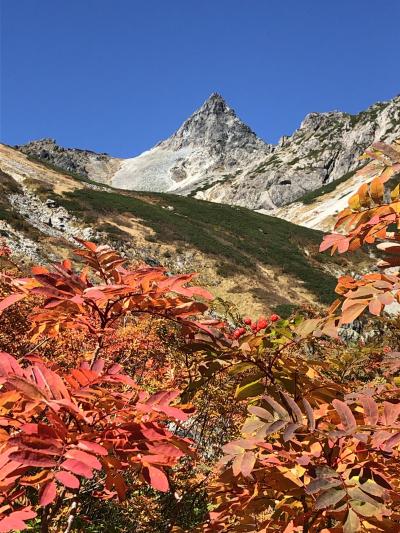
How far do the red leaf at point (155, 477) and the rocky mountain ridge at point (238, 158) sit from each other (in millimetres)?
66944

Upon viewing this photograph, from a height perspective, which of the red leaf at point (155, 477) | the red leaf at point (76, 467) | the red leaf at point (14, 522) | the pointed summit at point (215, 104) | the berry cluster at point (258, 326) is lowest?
the red leaf at point (14, 522)

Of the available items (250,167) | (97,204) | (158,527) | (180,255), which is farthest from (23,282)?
(250,167)

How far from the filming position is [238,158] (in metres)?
108

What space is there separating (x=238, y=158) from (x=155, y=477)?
11060cm

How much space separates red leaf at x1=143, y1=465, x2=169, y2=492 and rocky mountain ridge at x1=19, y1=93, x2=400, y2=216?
66.9 meters

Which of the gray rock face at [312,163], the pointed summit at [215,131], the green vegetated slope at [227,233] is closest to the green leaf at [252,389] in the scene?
the green vegetated slope at [227,233]

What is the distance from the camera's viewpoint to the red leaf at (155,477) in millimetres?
959

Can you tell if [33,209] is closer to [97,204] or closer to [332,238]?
[97,204]

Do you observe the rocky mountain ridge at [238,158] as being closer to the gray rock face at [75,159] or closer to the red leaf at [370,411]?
the gray rock face at [75,159]

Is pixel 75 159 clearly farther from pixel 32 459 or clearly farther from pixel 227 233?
pixel 32 459

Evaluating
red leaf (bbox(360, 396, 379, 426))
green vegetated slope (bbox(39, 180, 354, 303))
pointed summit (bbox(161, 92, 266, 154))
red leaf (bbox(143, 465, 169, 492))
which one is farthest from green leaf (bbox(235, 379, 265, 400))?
pointed summit (bbox(161, 92, 266, 154))

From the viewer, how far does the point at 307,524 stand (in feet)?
4.01

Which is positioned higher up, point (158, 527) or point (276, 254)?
point (276, 254)

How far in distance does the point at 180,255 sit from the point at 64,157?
89219 mm
